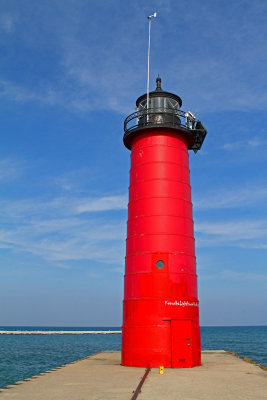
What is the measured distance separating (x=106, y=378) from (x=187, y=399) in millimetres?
4556

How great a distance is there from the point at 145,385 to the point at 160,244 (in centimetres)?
678

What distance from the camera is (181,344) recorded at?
52.3ft

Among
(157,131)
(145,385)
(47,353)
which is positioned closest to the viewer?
(145,385)

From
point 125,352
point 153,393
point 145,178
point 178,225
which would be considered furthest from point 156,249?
point 153,393

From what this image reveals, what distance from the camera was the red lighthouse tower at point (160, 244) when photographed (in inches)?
634

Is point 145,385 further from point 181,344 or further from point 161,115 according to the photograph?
point 161,115

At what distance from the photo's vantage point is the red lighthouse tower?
634 inches

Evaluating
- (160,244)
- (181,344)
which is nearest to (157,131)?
(160,244)

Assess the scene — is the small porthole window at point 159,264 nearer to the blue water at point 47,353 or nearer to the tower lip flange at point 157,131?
the tower lip flange at point 157,131

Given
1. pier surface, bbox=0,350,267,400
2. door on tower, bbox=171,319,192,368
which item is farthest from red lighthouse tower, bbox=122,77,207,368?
pier surface, bbox=0,350,267,400

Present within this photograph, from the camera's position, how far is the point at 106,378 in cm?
1319

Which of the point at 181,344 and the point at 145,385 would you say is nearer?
the point at 145,385

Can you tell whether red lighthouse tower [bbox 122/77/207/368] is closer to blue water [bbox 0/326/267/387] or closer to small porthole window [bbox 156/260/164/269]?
small porthole window [bbox 156/260/164/269]

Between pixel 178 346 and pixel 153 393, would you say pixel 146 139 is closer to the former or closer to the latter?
pixel 178 346
